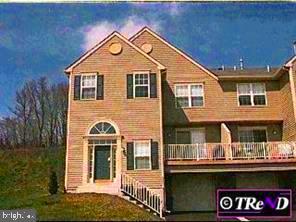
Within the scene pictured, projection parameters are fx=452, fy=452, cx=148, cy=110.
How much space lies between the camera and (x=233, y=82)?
12.3 metres

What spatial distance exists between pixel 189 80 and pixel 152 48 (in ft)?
4.38

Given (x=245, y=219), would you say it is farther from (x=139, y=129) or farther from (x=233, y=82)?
(x=233, y=82)

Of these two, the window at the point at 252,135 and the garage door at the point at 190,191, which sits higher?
the window at the point at 252,135

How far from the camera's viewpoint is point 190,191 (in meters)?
11.0

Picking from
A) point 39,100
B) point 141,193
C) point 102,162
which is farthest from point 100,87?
point 141,193

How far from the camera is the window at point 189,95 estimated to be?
12000 mm

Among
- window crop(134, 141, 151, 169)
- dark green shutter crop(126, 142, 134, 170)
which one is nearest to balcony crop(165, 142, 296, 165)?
window crop(134, 141, 151, 169)

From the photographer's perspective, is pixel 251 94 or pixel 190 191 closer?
pixel 190 191

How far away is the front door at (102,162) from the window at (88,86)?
1324 millimetres

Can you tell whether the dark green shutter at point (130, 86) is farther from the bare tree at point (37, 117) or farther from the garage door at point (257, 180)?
the garage door at point (257, 180)

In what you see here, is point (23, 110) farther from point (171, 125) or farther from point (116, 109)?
point (171, 125)

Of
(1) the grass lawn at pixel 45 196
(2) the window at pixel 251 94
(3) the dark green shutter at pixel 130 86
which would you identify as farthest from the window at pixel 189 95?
(1) the grass lawn at pixel 45 196

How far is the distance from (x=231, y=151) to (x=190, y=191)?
1.39m

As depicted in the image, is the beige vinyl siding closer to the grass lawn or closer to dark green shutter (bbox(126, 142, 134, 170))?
dark green shutter (bbox(126, 142, 134, 170))
